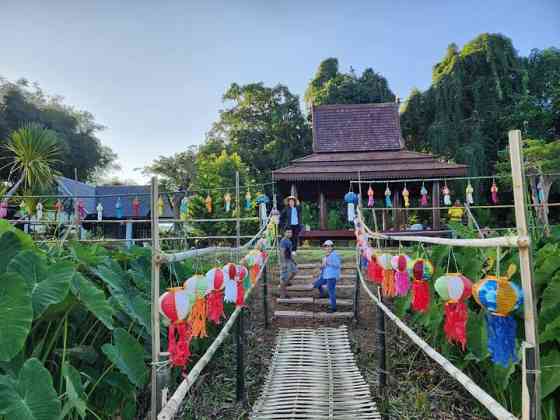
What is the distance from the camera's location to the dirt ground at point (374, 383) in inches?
131

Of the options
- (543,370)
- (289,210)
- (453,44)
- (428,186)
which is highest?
(453,44)

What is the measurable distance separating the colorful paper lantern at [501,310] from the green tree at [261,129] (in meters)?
19.4

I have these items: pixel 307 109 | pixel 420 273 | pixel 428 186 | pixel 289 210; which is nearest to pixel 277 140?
pixel 307 109

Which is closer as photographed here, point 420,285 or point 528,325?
point 528,325

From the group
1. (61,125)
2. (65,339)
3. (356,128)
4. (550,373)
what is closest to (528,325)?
(550,373)

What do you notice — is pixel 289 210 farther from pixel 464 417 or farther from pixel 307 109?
pixel 307 109

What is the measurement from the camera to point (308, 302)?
228 inches

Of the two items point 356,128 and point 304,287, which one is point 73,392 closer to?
point 304,287

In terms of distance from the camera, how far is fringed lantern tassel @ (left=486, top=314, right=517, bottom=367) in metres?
1.74

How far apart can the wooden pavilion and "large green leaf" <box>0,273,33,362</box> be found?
7.97 metres

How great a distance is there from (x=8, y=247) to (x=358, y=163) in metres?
9.61

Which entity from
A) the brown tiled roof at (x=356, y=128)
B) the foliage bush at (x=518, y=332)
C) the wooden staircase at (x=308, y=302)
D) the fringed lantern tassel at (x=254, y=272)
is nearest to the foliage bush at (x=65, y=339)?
the fringed lantern tassel at (x=254, y=272)

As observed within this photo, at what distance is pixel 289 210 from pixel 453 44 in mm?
14799

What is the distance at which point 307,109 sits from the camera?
23078 millimetres
